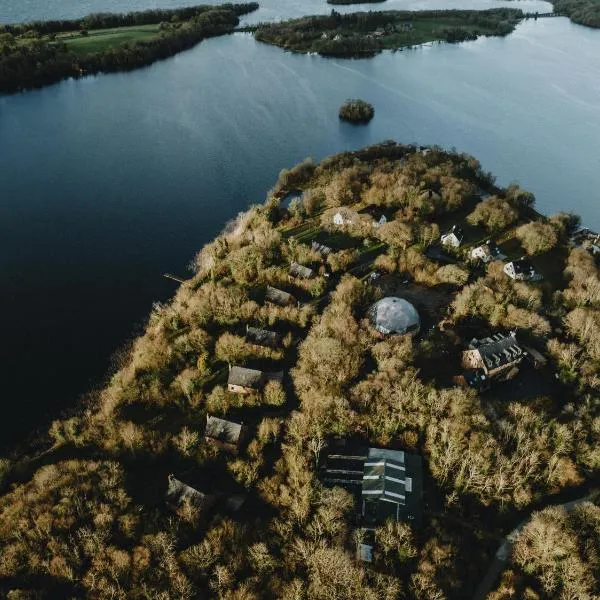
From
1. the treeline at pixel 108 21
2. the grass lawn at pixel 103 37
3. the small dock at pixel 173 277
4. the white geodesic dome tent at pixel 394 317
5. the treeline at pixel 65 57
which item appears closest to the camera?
the white geodesic dome tent at pixel 394 317

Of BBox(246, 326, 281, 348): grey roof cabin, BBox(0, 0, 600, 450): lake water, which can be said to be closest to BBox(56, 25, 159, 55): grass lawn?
BBox(0, 0, 600, 450): lake water

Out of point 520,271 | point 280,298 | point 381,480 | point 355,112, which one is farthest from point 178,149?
point 381,480

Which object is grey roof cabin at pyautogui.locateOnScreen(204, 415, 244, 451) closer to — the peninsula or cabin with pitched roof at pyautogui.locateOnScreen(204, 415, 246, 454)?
cabin with pitched roof at pyautogui.locateOnScreen(204, 415, 246, 454)

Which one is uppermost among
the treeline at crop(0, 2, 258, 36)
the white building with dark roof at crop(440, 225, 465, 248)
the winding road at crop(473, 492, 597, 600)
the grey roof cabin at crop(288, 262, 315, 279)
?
the treeline at crop(0, 2, 258, 36)

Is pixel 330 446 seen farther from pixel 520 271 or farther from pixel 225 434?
pixel 520 271

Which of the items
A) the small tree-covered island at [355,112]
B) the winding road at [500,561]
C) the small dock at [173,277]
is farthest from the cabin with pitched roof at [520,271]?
the small tree-covered island at [355,112]

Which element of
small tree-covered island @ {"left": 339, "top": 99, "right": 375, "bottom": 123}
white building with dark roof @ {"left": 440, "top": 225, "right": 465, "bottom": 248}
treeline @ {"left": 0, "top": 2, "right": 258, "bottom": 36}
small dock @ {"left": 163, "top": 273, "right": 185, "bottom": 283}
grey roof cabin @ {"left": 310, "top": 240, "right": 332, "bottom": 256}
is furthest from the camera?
treeline @ {"left": 0, "top": 2, "right": 258, "bottom": 36}

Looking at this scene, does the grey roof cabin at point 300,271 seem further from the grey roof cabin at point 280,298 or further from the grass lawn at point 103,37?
the grass lawn at point 103,37
